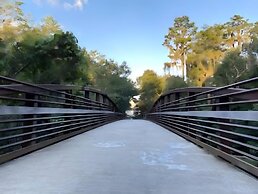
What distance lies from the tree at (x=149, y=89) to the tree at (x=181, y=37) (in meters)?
4.36

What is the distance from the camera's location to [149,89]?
47562mm

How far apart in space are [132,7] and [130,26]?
4129mm

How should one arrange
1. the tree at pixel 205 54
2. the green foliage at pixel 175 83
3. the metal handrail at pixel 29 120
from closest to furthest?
the metal handrail at pixel 29 120 → the green foliage at pixel 175 83 → the tree at pixel 205 54

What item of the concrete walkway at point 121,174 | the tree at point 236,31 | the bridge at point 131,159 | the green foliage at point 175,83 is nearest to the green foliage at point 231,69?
the green foliage at point 175,83

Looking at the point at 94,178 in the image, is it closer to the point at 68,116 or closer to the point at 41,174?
the point at 41,174

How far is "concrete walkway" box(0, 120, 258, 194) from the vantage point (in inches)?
130

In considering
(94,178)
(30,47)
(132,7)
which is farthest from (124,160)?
(132,7)

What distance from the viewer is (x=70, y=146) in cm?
621

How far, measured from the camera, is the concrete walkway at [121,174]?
10.9 feet

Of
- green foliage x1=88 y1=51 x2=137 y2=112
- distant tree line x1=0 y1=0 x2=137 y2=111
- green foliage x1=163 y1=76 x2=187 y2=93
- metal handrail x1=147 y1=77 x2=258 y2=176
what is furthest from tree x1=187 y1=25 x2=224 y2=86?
metal handrail x1=147 y1=77 x2=258 y2=176

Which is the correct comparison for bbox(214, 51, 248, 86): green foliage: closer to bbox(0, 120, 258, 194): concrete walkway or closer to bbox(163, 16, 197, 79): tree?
bbox(163, 16, 197, 79): tree

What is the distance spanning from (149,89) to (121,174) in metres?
43.8

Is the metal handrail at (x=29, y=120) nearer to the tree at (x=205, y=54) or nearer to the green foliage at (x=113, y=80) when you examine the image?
the tree at (x=205, y=54)

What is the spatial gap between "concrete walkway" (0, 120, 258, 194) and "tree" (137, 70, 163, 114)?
41206mm
